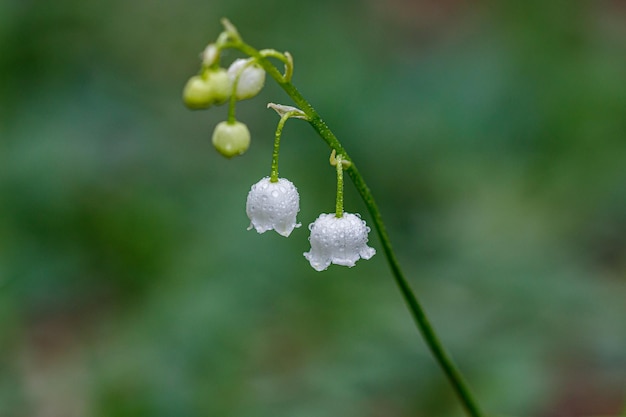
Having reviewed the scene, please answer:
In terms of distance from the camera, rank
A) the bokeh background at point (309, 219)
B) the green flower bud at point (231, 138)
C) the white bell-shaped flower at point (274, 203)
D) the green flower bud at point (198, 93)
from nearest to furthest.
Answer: the green flower bud at point (198, 93) < the green flower bud at point (231, 138) < the white bell-shaped flower at point (274, 203) < the bokeh background at point (309, 219)

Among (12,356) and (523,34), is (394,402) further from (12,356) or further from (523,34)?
(523,34)

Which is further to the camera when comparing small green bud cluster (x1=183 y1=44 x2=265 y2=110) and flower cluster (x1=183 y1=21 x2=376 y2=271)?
flower cluster (x1=183 y1=21 x2=376 y2=271)

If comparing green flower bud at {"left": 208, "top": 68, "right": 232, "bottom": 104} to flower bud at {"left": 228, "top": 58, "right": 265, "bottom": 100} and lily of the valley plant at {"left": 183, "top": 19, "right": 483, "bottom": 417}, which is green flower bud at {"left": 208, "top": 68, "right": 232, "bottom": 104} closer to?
lily of the valley plant at {"left": 183, "top": 19, "right": 483, "bottom": 417}

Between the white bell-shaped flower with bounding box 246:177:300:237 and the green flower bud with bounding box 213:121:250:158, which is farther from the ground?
the white bell-shaped flower with bounding box 246:177:300:237

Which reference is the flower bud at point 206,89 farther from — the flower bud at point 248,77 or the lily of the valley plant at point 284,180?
the flower bud at point 248,77

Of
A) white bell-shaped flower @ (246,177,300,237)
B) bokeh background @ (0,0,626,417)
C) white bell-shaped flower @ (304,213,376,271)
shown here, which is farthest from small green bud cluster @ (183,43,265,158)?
bokeh background @ (0,0,626,417)

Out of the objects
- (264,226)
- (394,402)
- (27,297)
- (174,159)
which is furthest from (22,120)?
(264,226)

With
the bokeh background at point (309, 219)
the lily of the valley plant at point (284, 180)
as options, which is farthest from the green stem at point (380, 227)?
the bokeh background at point (309, 219)
